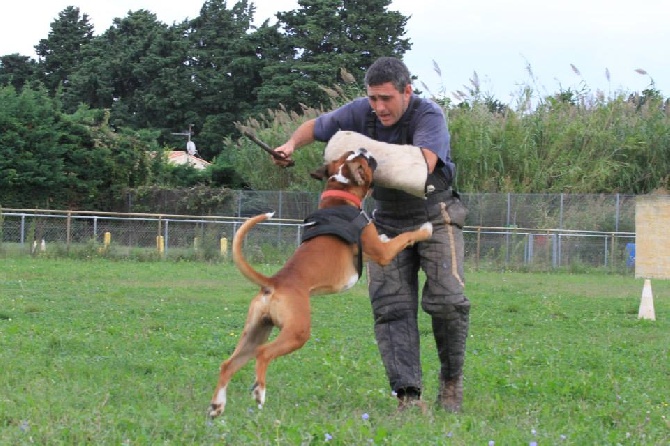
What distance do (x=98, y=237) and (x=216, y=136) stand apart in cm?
3070

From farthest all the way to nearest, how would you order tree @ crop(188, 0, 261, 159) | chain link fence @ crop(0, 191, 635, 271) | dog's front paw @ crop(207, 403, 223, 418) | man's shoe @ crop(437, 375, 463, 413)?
tree @ crop(188, 0, 261, 159) → chain link fence @ crop(0, 191, 635, 271) → man's shoe @ crop(437, 375, 463, 413) → dog's front paw @ crop(207, 403, 223, 418)

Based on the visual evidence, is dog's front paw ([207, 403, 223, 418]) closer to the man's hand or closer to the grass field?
the grass field

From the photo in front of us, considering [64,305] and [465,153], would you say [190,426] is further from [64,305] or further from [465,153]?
[465,153]

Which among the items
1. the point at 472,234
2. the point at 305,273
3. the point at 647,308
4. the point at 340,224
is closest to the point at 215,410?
the point at 305,273

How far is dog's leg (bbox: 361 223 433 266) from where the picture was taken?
592cm

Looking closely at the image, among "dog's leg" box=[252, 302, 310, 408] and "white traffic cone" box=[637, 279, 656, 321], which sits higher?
"dog's leg" box=[252, 302, 310, 408]

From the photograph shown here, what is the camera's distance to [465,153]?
28.7m

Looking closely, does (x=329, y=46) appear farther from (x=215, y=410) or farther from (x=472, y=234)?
(x=215, y=410)

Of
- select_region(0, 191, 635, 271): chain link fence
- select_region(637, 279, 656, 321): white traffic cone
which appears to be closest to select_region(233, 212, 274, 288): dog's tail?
select_region(637, 279, 656, 321): white traffic cone

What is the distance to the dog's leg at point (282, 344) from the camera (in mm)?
5324

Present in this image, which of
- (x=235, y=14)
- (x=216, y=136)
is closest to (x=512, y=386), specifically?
(x=216, y=136)

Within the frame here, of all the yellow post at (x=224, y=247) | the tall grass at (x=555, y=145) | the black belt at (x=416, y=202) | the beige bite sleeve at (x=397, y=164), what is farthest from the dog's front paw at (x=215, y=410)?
the tall grass at (x=555, y=145)

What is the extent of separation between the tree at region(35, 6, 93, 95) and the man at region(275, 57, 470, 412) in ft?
198

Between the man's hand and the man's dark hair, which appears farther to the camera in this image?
the man's hand
